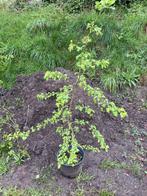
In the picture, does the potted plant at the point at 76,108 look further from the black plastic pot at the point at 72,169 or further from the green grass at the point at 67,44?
the green grass at the point at 67,44

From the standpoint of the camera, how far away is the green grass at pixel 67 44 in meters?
5.39

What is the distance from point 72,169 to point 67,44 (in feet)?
8.50

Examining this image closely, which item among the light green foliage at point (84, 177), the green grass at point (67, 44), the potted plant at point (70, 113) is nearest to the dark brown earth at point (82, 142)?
the light green foliage at point (84, 177)

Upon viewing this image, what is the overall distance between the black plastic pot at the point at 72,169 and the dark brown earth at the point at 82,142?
63mm

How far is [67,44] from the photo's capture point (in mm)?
5777

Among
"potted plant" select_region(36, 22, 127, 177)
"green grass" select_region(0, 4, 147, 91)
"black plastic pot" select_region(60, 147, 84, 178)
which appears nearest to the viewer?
"potted plant" select_region(36, 22, 127, 177)

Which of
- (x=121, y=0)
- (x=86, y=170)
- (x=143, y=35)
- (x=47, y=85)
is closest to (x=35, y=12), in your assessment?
(x=121, y=0)

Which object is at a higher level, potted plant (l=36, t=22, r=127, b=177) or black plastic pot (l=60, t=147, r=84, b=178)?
potted plant (l=36, t=22, r=127, b=177)

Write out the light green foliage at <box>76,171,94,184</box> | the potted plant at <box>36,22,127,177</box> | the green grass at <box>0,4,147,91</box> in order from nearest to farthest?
1. the potted plant at <box>36,22,127,177</box>
2. the light green foliage at <box>76,171,94,184</box>
3. the green grass at <box>0,4,147,91</box>

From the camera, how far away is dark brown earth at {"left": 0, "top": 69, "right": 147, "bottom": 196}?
3.78 meters

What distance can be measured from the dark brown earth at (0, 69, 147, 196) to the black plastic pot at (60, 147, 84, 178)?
63 millimetres

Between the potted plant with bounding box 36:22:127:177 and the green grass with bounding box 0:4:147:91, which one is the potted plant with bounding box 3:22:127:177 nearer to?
the potted plant with bounding box 36:22:127:177

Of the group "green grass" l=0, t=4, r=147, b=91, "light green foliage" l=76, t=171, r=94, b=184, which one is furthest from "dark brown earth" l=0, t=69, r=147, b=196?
A: "green grass" l=0, t=4, r=147, b=91

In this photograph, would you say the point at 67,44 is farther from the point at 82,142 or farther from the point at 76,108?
the point at 76,108
